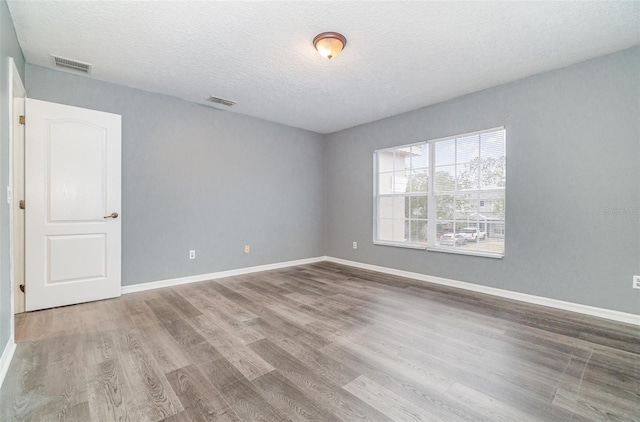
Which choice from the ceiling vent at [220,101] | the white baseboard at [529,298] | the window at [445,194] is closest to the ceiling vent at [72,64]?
the ceiling vent at [220,101]

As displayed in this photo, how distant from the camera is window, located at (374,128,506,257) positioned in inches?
139

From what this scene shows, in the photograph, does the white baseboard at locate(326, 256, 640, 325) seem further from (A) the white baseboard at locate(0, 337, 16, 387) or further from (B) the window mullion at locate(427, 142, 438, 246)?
(A) the white baseboard at locate(0, 337, 16, 387)

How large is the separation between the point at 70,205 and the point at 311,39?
3096mm

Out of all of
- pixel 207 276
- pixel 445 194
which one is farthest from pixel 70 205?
pixel 445 194

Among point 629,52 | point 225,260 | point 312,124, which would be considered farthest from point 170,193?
point 629,52

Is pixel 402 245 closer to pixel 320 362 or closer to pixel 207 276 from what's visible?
pixel 320 362

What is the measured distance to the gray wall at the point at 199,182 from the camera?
354 centimetres

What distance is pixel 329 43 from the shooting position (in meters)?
2.48

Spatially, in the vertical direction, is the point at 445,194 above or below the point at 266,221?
above

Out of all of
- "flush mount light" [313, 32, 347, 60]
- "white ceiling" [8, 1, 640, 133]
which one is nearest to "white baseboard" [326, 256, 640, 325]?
"white ceiling" [8, 1, 640, 133]

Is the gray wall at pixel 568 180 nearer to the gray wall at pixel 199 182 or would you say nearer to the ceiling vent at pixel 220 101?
the gray wall at pixel 199 182

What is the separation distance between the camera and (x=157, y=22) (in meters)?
2.33

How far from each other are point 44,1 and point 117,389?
2835mm

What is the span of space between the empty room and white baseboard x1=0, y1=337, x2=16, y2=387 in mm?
24
